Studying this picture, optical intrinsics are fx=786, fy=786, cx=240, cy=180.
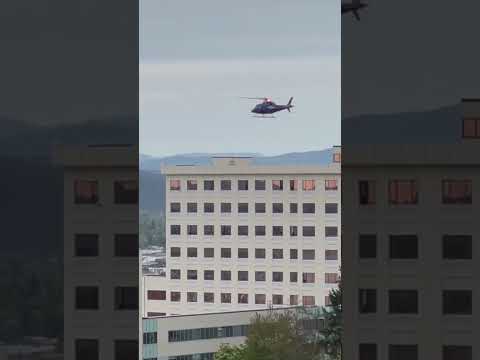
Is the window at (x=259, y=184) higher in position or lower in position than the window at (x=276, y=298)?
higher

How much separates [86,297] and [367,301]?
2.56m

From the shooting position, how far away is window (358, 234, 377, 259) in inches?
283

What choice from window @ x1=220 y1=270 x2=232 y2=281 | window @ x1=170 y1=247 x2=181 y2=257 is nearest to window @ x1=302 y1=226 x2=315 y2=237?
window @ x1=220 y1=270 x2=232 y2=281

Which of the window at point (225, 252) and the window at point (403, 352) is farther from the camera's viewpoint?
the window at point (225, 252)

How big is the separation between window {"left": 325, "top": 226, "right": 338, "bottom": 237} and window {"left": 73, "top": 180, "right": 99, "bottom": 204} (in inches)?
141

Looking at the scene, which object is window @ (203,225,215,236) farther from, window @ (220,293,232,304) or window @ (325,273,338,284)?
window @ (325,273,338,284)

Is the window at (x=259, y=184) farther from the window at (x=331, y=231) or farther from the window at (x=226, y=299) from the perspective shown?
the window at (x=226, y=299)

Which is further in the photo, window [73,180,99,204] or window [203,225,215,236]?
window [203,225,215,236]

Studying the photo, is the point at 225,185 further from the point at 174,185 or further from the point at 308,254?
the point at 308,254

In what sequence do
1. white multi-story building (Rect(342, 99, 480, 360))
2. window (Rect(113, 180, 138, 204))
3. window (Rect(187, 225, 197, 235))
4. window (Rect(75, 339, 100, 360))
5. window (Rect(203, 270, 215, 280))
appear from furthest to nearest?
window (Rect(203, 270, 215, 280)) → window (Rect(187, 225, 197, 235)) → window (Rect(75, 339, 100, 360)) → white multi-story building (Rect(342, 99, 480, 360)) → window (Rect(113, 180, 138, 204))

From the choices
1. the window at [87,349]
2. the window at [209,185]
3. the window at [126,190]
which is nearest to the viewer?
the window at [126,190]

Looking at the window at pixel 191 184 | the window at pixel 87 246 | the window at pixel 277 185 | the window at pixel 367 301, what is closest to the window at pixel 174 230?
the window at pixel 191 184

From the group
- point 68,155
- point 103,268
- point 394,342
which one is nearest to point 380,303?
point 394,342

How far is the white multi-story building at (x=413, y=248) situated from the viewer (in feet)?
22.7
